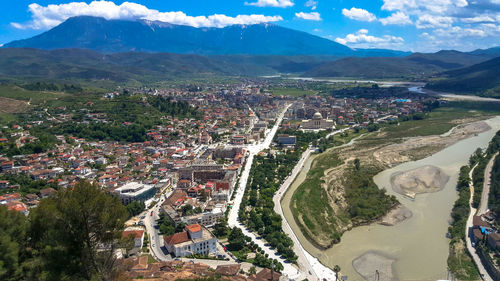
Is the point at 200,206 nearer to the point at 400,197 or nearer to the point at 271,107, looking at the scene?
the point at 400,197

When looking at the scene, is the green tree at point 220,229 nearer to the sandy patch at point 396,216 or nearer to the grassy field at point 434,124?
the sandy patch at point 396,216

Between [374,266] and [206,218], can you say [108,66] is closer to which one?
[206,218]

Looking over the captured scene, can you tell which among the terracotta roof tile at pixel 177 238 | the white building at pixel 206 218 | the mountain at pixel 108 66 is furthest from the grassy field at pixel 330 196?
the mountain at pixel 108 66

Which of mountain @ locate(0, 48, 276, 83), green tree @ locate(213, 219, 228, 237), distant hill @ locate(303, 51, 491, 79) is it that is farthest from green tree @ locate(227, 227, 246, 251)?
distant hill @ locate(303, 51, 491, 79)

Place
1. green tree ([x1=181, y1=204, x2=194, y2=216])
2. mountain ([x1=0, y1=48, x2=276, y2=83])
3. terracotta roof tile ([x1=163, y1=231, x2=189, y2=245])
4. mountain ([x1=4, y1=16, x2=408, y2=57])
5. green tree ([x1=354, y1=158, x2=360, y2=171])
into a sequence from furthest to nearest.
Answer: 1. mountain ([x1=4, y1=16, x2=408, y2=57])
2. mountain ([x1=0, y1=48, x2=276, y2=83])
3. green tree ([x1=354, y1=158, x2=360, y2=171])
4. green tree ([x1=181, y1=204, x2=194, y2=216])
5. terracotta roof tile ([x1=163, y1=231, x2=189, y2=245])

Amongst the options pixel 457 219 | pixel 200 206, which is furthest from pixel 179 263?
pixel 457 219

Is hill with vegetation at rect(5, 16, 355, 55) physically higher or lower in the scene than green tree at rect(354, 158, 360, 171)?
higher

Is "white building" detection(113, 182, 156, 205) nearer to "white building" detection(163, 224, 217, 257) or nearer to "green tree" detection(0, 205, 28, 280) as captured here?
"white building" detection(163, 224, 217, 257)
